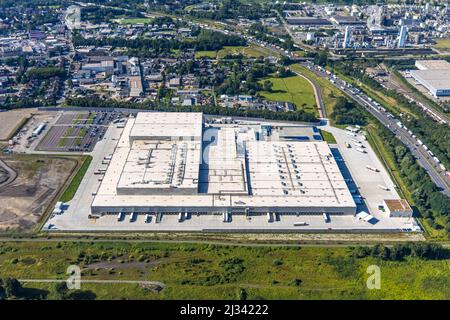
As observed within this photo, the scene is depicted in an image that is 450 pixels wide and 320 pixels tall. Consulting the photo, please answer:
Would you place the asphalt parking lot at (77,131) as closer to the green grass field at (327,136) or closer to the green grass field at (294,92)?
the green grass field at (294,92)

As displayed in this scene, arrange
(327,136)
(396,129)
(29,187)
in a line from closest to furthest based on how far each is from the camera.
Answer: (29,187) < (327,136) < (396,129)

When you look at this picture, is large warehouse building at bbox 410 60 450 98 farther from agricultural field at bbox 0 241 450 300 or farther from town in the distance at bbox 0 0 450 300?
agricultural field at bbox 0 241 450 300

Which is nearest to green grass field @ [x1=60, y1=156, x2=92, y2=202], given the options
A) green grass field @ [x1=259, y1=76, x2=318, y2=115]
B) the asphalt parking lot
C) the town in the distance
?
the town in the distance

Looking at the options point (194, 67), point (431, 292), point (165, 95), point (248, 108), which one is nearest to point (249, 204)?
point (431, 292)

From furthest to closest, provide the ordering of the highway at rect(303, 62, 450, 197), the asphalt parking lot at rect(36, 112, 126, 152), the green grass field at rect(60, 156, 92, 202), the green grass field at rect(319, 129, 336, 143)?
the green grass field at rect(319, 129, 336, 143) → the asphalt parking lot at rect(36, 112, 126, 152) → the highway at rect(303, 62, 450, 197) → the green grass field at rect(60, 156, 92, 202)

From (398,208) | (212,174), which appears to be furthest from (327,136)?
(212,174)

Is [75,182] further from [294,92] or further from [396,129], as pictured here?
[396,129]
